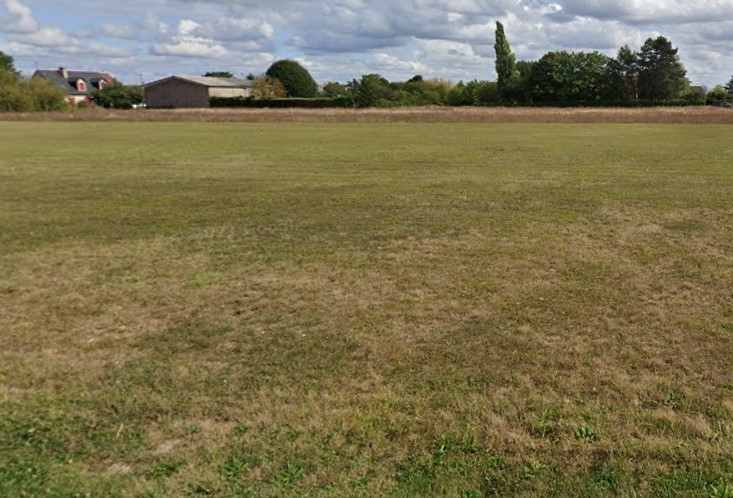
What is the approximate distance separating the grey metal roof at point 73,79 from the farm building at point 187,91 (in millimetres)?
15496

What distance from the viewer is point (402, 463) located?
149 inches

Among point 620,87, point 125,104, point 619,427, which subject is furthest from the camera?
point 125,104

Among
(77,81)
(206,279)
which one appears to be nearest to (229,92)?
(77,81)

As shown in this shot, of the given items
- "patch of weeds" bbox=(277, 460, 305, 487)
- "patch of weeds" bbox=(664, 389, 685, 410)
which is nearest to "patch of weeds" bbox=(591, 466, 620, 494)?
"patch of weeds" bbox=(664, 389, 685, 410)

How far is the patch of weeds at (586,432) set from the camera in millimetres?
3994

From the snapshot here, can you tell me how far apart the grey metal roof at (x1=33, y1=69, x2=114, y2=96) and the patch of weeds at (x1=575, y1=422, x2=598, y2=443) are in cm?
12734

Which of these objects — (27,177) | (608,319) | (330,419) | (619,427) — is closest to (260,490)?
(330,419)

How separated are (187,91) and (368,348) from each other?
366 feet

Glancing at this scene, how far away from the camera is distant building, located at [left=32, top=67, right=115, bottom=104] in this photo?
115400mm

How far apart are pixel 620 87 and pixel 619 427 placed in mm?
90774

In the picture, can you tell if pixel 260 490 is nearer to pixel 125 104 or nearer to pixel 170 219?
pixel 170 219

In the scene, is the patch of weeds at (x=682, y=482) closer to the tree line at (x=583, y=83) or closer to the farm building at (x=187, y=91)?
the tree line at (x=583, y=83)

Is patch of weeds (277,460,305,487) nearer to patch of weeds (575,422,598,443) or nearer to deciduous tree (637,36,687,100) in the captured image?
Result: patch of weeds (575,422,598,443)

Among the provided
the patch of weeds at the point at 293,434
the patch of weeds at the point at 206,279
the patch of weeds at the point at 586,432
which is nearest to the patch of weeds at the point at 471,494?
the patch of weeds at the point at 586,432
